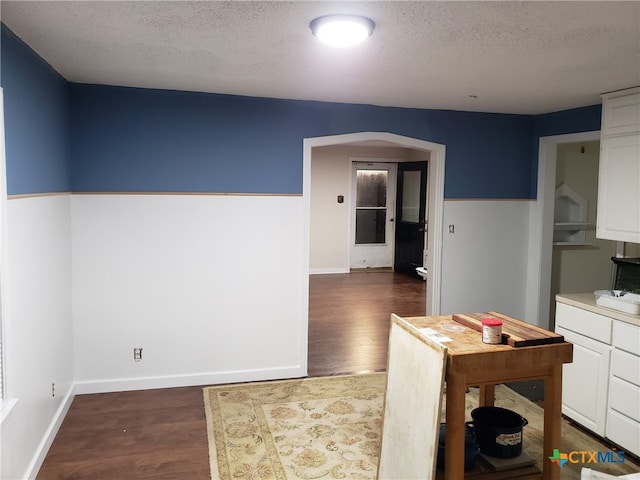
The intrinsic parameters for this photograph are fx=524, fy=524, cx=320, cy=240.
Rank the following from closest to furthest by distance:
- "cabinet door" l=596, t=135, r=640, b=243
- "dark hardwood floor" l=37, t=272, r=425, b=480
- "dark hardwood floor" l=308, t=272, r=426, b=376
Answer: "dark hardwood floor" l=37, t=272, r=425, b=480 < "cabinet door" l=596, t=135, r=640, b=243 < "dark hardwood floor" l=308, t=272, r=426, b=376

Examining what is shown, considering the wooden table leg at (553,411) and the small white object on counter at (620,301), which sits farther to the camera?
the small white object on counter at (620,301)

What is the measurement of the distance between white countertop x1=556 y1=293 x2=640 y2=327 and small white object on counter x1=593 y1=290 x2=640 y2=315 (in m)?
0.03

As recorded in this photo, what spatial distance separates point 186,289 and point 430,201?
234 cm

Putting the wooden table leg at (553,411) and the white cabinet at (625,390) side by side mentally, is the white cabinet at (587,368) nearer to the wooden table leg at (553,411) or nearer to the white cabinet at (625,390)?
the white cabinet at (625,390)

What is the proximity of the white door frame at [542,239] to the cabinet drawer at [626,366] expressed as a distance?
6.54 feet

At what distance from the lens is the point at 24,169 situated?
8.81 ft

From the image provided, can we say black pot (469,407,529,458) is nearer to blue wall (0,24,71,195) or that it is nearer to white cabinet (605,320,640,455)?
white cabinet (605,320,640,455)

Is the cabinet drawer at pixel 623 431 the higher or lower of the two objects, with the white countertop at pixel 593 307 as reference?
lower

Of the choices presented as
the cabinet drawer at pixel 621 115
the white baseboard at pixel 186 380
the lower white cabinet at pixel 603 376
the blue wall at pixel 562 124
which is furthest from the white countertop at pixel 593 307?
the white baseboard at pixel 186 380

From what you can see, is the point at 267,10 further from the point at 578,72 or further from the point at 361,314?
the point at 361,314

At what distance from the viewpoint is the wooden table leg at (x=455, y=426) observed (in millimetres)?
2252

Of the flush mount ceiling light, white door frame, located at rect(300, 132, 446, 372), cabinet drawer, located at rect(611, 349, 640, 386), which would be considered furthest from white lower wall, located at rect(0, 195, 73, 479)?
cabinet drawer, located at rect(611, 349, 640, 386)

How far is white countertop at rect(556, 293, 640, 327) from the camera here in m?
3.08

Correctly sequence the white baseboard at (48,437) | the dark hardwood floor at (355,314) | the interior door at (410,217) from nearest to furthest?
1. the white baseboard at (48,437)
2. the dark hardwood floor at (355,314)
3. the interior door at (410,217)
